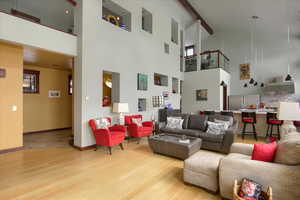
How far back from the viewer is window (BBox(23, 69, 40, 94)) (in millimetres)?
6332

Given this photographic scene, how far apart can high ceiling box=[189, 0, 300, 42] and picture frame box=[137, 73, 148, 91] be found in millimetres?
4532

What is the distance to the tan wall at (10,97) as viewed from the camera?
4172 mm

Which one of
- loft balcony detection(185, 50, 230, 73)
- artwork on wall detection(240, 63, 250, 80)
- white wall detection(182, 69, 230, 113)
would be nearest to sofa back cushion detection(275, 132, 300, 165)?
white wall detection(182, 69, 230, 113)

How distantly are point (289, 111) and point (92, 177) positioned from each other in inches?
148

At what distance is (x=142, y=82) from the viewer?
21.8 ft

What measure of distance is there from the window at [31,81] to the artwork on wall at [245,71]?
1126 centimetres

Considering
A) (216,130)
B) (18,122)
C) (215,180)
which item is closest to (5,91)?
(18,122)

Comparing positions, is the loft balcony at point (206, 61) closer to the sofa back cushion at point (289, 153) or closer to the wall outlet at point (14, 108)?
the sofa back cushion at point (289, 153)

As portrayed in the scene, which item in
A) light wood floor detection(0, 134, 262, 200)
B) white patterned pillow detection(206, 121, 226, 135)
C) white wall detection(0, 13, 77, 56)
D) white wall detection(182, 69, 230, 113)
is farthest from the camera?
white wall detection(182, 69, 230, 113)

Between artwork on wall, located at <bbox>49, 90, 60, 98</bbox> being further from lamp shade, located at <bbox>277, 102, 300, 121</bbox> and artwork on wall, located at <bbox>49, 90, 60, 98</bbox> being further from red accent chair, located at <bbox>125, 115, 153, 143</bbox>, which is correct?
lamp shade, located at <bbox>277, 102, 300, 121</bbox>

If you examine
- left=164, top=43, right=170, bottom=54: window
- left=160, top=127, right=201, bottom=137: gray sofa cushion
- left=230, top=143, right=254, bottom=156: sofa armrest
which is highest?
left=164, top=43, right=170, bottom=54: window

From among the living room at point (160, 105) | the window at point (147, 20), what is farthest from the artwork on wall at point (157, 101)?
the window at point (147, 20)

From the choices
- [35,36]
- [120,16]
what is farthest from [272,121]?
[35,36]

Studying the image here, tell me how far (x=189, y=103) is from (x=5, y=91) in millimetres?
8232
